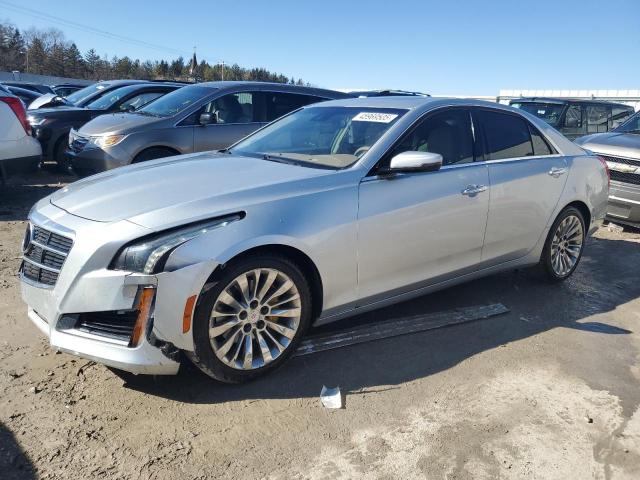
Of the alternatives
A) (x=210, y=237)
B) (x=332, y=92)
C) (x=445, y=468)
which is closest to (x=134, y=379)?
(x=210, y=237)

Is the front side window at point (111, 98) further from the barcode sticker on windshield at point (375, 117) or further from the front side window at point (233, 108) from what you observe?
the barcode sticker on windshield at point (375, 117)

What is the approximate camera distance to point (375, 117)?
13.0 feet

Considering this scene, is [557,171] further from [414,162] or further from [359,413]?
[359,413]

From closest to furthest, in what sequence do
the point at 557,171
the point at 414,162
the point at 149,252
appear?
1. the point at 149,252
2. the point at 414,162
3. the point at 557,171

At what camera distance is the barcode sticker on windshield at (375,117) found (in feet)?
12.7

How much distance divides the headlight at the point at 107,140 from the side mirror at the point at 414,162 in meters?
4.75

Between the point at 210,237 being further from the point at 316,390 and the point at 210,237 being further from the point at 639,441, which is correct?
the point at 639,441

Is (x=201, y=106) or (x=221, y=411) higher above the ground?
(x=201, y=106)

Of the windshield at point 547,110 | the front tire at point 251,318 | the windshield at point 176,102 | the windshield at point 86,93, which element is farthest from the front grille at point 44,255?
the windshield at point 547,110

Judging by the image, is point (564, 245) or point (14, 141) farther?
point (14, 141)

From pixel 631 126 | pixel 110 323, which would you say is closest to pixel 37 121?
pixel 110 323

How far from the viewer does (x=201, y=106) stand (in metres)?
7.38

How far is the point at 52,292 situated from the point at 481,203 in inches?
117

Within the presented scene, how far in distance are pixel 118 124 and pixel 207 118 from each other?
1.19 m
